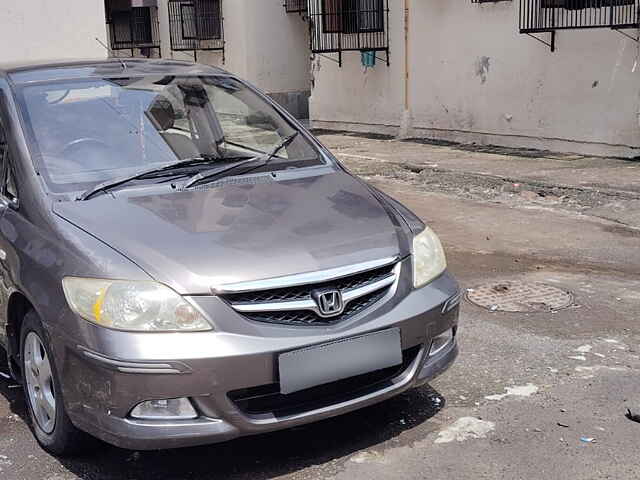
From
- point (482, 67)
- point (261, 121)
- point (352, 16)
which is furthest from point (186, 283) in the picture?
point (352, 16)

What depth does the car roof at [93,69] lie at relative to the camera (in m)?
4.44

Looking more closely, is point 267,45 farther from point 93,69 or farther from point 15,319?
point 15,319

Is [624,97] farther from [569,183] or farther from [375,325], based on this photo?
[375,325]

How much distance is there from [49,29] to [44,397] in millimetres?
8856

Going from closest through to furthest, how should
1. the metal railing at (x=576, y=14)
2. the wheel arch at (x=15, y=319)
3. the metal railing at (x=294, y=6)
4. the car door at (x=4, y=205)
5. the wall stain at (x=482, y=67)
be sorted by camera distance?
the wheel arch at (x=15, y=319)
the car door at (x=4, y=205)
the metal railing at (x=576, y=14)
the wall stain at (x=482, y=67)
the metal railing at (x=294, y=6)

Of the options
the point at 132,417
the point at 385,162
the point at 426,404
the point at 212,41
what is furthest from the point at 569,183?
the point at 212,41

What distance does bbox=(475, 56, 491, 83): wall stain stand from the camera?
13.1m

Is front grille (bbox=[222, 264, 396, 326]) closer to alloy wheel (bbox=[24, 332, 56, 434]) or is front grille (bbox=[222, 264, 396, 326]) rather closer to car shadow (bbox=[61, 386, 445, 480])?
car shadow (bbox=[61, 386, 445, 480])

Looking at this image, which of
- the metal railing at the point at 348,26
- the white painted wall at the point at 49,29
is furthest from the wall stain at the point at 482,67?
the white painted wall at the point at 49,29

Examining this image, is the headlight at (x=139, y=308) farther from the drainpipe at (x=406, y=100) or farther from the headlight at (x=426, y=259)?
the drainpipe at (x=406, y=100)

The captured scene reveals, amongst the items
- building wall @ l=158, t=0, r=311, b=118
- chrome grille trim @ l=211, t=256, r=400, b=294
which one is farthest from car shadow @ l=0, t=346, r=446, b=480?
building wall @ l=158, t=0, r=311, b=118

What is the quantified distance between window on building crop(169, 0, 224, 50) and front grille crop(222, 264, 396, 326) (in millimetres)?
18615

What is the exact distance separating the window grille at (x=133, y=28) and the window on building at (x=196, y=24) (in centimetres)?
112

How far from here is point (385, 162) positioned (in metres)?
12.2
